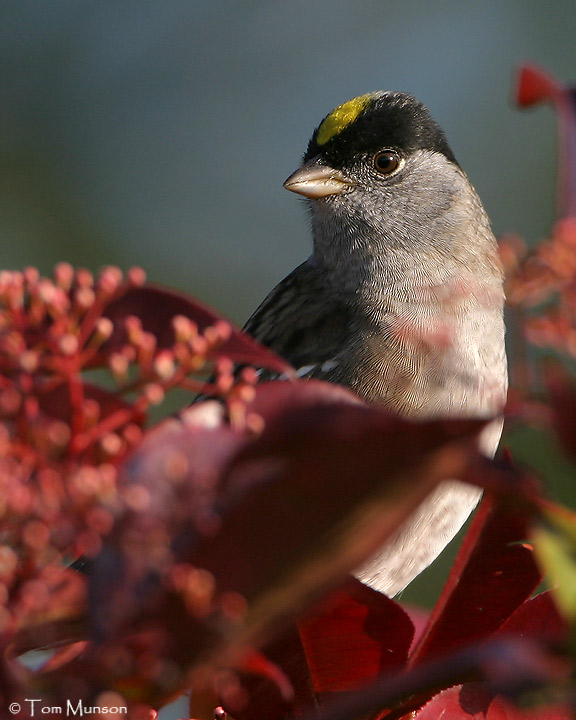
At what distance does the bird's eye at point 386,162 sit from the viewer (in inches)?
131

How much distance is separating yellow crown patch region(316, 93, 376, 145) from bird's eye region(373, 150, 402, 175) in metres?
0.16

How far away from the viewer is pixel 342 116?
328 centimetres

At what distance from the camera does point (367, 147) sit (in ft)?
10.9

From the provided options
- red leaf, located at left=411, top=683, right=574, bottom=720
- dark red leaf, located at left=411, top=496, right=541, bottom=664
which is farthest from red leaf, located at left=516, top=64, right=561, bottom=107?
red leaf, located at left=411, top=683, right=574, bottom=720

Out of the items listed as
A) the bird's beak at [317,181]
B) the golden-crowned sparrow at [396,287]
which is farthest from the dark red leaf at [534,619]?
the bird's beak at [317,181]

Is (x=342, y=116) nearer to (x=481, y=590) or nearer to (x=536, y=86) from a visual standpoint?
(x=481, y=590)

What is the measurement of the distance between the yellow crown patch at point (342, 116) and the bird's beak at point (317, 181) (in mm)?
100

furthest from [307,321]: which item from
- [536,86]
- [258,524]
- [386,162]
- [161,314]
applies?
[258,524]

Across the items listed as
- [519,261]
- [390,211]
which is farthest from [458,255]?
[519,261]

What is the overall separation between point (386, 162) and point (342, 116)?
0.22m

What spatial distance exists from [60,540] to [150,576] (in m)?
0.11

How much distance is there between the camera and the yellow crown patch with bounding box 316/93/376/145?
10.7 feet

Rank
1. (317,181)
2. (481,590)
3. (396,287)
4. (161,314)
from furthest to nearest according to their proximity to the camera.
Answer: (317,181)
(396,287)
(481,590)
(161,314)

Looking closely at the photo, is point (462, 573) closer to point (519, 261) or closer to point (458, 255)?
point (519, 261)
